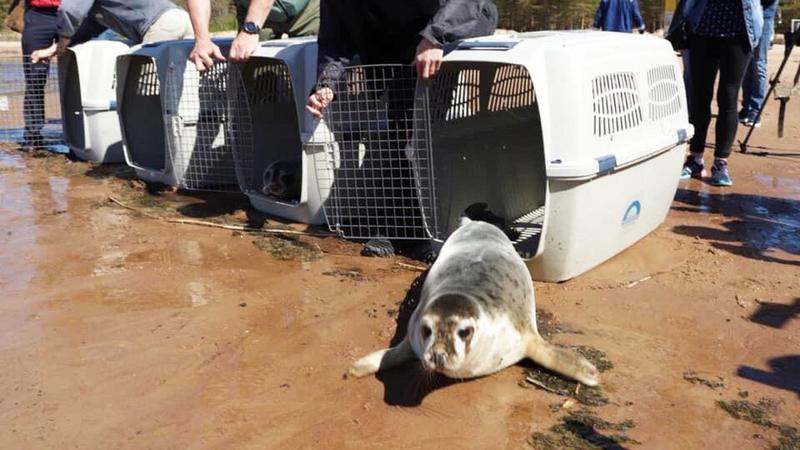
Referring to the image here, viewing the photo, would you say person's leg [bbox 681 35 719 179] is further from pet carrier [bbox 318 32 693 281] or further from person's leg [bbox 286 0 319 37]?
person's leg [bbox 286 0 319 37]

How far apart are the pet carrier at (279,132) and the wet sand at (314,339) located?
0.26m

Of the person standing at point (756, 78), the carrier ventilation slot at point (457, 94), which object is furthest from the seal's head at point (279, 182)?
the person standing at point (756, 78)

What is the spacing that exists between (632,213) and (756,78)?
448cm

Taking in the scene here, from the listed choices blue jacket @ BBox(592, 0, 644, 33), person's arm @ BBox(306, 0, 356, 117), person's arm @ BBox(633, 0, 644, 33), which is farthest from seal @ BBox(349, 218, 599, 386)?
person's arm @ BBox(633, 0, 644, 33)

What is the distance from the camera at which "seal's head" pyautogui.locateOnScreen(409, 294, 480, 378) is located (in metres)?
2.49

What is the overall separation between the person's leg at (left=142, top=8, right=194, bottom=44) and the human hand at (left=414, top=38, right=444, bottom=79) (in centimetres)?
328

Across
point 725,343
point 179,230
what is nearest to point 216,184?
point 179,230

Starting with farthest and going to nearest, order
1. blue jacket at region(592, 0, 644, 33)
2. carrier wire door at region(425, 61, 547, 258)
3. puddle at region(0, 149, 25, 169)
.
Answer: blue jacket at region(592, 0, 644, 33)
puddle at region(0, 149, 25, 169)
carrier wire door at region(425, 61, 547, 258)

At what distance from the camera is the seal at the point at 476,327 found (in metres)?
2.51

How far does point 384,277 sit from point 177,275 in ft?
3.23

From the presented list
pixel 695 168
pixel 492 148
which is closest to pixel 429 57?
pixel 492 148

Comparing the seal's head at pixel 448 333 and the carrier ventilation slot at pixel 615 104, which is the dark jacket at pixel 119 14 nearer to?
the carrier ventilation slot at pixel 615 104

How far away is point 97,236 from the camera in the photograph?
4.43 m

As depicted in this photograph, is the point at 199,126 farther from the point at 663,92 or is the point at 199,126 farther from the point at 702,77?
the point at 702,77
